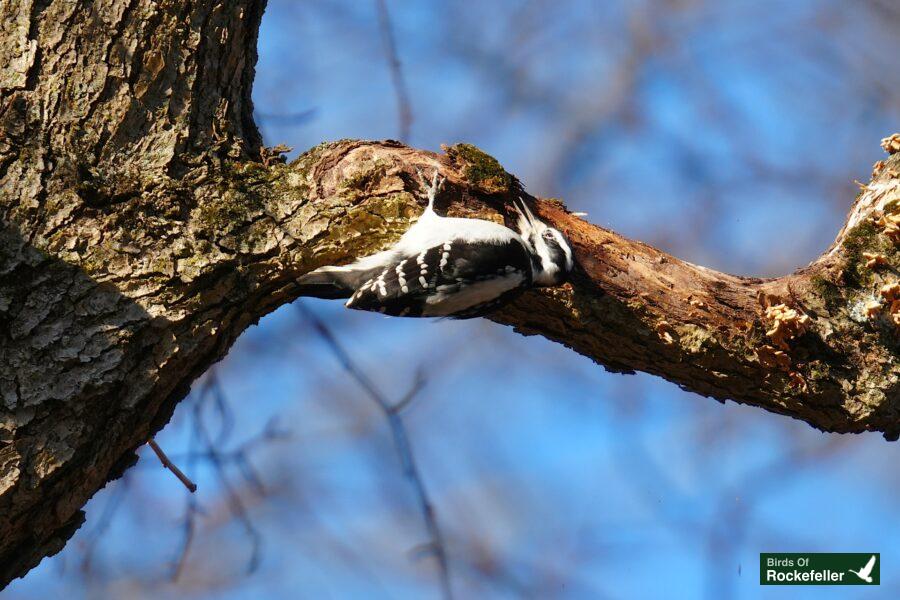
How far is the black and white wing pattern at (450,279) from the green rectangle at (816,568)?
9.10ft

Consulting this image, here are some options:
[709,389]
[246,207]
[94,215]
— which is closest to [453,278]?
[246,207]

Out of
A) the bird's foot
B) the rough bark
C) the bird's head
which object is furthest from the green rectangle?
the bird's foot

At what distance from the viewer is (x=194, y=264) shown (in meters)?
2.85

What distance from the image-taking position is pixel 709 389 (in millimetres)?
3283

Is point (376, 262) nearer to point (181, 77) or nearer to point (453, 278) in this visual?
point (453, 278)

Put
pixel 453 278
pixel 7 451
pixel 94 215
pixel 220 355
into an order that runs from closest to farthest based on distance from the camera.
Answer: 1. pixel 7 451
2. pixel 94 215
3. pixel 220 355
4. pixel 453 278

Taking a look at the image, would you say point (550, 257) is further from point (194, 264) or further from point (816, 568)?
point (816, 568)

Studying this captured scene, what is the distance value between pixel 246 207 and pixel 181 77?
57cm

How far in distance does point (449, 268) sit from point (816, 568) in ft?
10.2

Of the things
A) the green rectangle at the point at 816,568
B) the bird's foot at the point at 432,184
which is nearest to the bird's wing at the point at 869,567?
the green rectangle at the point at 816,568

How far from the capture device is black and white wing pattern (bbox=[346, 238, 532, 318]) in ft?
10.1

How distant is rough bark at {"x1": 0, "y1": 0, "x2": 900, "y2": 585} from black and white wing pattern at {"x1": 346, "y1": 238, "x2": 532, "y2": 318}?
0.11 metres

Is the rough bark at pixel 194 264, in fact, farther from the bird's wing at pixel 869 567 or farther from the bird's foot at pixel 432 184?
the bird's wing at pixel 869 567

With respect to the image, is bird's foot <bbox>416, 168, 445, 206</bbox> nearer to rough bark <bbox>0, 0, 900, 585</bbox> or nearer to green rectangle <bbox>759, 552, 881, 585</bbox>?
rough bark <bbox>0, 0, 900, 585</bbox>
